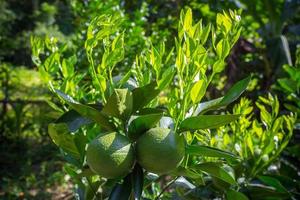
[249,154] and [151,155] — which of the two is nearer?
[151,155]

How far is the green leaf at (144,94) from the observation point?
70 cm

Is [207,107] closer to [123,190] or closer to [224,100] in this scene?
[224,100]

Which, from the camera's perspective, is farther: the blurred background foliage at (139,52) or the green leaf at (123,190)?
the blurred background foliage at (139,52)

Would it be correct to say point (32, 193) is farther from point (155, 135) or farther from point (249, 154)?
point (155, 135)

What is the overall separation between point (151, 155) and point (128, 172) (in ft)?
0.25

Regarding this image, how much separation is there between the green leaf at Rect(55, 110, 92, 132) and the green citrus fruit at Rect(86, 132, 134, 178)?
0.08m

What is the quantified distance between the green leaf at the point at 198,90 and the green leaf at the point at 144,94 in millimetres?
58

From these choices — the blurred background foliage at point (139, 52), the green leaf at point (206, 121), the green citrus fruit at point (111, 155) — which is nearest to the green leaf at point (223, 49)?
the green leaf at point (206, 121)

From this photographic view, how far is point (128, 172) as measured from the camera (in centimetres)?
73

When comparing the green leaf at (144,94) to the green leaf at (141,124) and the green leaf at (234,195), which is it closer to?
the green leaf at (141,124)

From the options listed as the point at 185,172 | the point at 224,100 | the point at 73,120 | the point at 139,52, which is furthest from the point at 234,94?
the point at 139,52

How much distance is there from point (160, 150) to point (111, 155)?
76 millimetres

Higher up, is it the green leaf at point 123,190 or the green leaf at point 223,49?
the green leaf at point 223,49

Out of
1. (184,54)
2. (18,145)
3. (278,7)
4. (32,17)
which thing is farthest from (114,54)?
(32,17)
